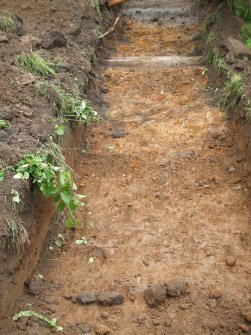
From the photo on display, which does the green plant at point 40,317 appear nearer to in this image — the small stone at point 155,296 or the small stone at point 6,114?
the small stone at point 155,296

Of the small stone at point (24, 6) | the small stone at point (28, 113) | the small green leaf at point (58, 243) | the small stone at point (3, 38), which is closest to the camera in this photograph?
the small green leaf at point (58, 243)

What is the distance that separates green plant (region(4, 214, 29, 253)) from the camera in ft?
10.7

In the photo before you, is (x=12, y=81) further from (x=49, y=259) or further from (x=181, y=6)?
(x=181, y=6)

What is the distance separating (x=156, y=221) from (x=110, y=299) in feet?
3.40

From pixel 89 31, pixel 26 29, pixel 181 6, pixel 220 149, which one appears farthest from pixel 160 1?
pixel 220 149

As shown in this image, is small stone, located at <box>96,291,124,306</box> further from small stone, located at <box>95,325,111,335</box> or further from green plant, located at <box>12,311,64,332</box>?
green plant, located at <box>12,311,64,332</box>

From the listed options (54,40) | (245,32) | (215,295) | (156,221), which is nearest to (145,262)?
(156,221)

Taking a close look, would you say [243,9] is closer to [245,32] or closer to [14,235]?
[245,32]

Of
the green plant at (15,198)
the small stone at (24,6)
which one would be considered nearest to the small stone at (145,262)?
the green plant at (15,198)

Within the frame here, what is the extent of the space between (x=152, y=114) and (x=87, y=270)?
252 centimetres

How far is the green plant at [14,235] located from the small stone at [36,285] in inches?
14.8

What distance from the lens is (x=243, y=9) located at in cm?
644

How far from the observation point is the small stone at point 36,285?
3.56 m

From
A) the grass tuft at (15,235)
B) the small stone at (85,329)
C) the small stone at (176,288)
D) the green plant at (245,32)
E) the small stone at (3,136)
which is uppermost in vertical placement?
the green plant at (245,32)
